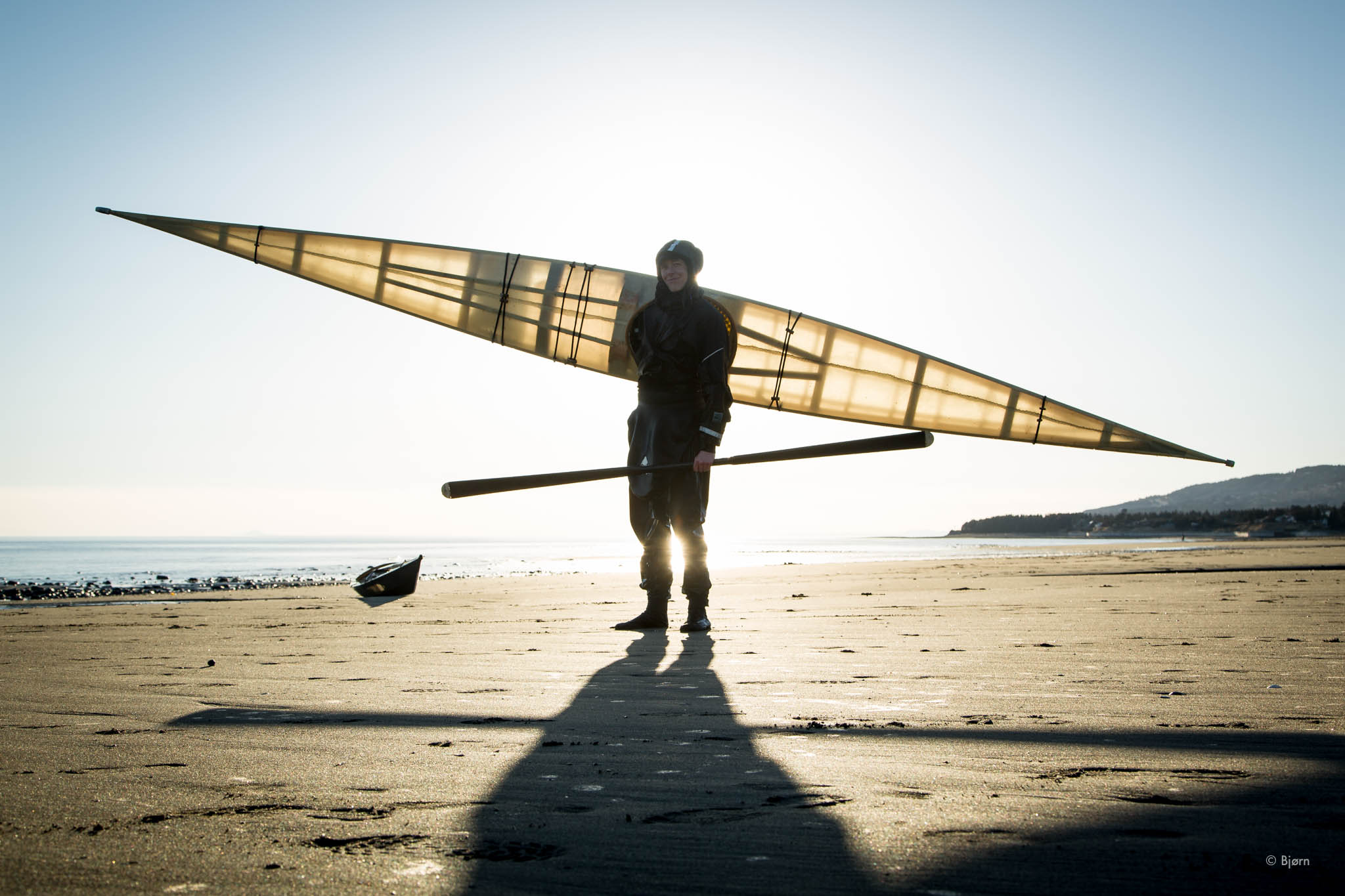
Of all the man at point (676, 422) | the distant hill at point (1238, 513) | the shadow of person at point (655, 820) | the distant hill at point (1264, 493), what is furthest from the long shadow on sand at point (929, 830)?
the distant hill at point (1264, 493)

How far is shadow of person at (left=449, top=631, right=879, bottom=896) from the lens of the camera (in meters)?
1.18

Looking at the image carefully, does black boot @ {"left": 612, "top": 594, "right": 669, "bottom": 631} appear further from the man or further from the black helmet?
the black helmet

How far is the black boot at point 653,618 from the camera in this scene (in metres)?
4.76

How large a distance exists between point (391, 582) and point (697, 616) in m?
5.27

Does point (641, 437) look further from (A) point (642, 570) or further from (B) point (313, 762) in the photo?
(B) point (313, 762)

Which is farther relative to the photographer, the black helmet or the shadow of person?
the black helmet

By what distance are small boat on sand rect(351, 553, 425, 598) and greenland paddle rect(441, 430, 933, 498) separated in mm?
4842

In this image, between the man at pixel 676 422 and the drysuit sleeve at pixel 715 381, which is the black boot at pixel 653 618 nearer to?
the man at pixel 676 422

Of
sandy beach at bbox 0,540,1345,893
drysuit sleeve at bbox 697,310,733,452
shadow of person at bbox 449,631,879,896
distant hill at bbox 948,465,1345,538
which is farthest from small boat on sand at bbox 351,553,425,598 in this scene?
distant hill at bbox 948,465,1345,538

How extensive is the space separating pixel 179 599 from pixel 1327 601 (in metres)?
10.9

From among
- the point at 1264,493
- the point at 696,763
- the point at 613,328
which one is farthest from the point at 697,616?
the point at 1264,493

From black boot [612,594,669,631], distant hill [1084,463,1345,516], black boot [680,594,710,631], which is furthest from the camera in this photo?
distant hill [1084,463,1345,516]

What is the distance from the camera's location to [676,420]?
16.4 feet

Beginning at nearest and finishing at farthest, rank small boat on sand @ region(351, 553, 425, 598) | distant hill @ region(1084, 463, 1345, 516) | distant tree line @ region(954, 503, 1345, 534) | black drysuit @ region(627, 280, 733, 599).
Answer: black drysuit @ region(627, 280, 733, 599)
small boat on sand @ region(351, 553, 425, 598)
distant tree line @ region(954, 503, 1345, 534)
distant hill @ region(1084, 463, 1345, 516)
